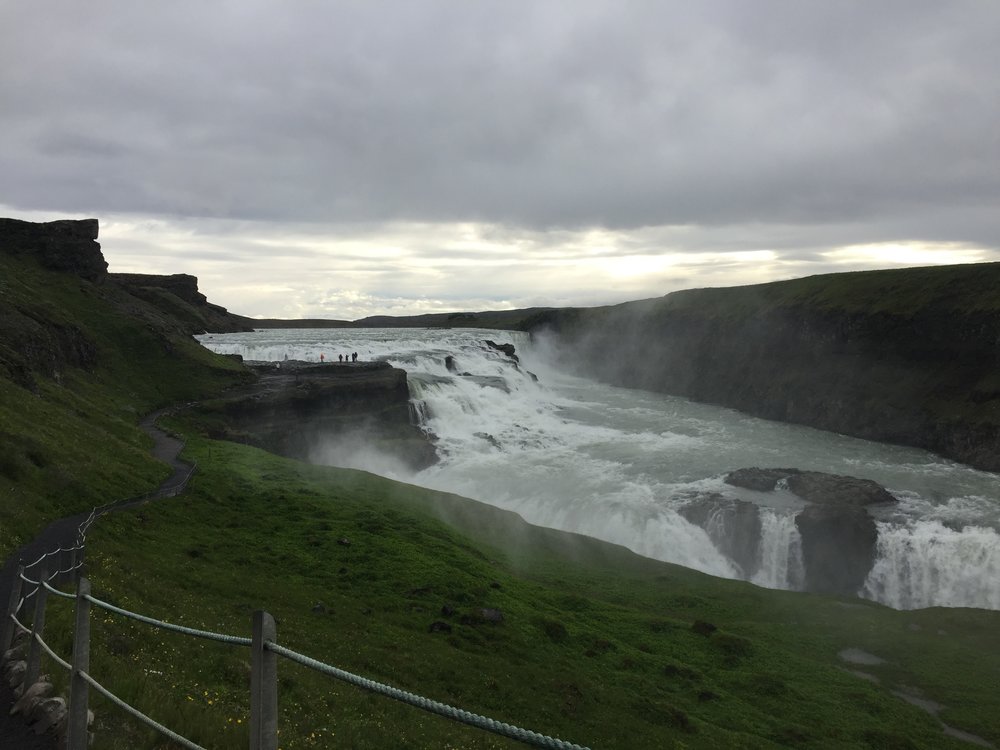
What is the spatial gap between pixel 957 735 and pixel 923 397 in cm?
6911

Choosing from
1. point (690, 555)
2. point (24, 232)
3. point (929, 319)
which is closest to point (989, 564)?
point (690, 555)

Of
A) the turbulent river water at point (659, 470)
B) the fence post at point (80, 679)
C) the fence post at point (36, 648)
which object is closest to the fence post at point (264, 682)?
the fence post at point (80, 679)

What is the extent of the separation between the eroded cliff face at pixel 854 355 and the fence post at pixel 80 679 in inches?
3179

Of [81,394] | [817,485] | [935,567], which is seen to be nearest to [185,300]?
[81,394]

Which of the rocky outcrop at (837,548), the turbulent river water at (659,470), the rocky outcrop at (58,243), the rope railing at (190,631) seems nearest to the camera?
the rope railing at (190,631)

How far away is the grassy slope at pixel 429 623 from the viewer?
47.7 feet

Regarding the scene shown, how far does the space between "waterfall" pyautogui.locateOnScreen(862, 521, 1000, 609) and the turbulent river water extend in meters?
0.07

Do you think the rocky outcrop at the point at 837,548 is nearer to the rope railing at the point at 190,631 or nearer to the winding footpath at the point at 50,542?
the winding footpath at the point at 50,542

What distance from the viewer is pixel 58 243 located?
8488 centimetres

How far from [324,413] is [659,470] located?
118ft

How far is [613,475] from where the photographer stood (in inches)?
2402

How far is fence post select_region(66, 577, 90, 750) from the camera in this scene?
273 inches

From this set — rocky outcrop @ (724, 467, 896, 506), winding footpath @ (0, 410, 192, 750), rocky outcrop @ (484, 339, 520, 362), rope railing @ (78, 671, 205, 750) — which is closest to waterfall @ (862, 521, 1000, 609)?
rocky outcrop @ (724, 467, 896, 506)

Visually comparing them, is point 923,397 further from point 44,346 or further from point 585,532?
point 44,346
